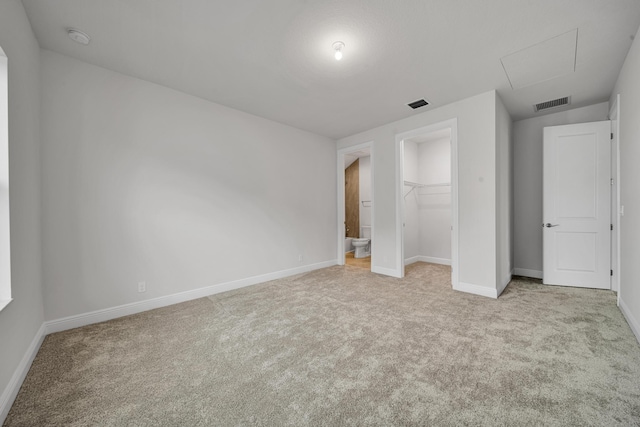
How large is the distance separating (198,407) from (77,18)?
3084mm

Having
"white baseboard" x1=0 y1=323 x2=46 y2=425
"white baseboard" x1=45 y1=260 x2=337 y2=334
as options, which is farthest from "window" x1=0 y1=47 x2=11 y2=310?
"white baseboard" x1=45 y1=260 x2=337 y2=334

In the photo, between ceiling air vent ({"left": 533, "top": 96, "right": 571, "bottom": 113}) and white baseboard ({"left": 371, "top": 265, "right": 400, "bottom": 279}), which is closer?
ceiling air vent ({"left": 533, "top": 96, "right": 571, "bottom": 113})

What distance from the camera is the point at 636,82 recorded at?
232 cm

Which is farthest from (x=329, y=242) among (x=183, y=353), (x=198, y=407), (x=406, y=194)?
(x=198, y=407)

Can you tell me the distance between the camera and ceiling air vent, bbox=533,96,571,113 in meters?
3.56

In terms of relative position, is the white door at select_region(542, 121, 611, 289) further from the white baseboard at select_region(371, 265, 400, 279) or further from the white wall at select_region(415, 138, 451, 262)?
the white baseboard at select_region(371, 265, 400, 279)

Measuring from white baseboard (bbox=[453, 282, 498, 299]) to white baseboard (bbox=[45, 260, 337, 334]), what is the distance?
2.74 metres

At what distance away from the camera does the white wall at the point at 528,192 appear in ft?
14.0

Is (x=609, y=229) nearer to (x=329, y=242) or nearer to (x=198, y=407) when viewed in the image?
(x=329, y=242)

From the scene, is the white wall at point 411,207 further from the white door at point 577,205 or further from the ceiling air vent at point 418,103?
the white door at point 577,205

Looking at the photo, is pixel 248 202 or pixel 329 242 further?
pixel 329 242

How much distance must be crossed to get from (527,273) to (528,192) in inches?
55.4

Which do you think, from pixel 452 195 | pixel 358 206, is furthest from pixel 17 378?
pixel 358 206

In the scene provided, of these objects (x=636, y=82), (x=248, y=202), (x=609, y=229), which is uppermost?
(x=636, y=82)
